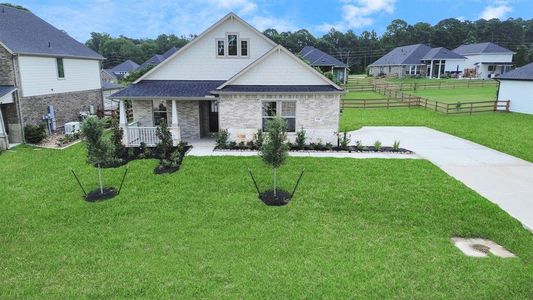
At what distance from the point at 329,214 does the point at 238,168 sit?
190 inches

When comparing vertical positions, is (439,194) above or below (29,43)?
below

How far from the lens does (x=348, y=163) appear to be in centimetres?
1405

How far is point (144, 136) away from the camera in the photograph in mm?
17094

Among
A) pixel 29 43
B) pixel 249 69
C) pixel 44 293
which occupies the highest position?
pixel 29 43

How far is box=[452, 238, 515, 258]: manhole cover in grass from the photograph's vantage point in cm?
768

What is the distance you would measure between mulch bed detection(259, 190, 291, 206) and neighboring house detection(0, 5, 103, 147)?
14482mm

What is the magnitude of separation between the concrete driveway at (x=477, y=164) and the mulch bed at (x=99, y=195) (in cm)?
1150

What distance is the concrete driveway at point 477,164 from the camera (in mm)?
10448

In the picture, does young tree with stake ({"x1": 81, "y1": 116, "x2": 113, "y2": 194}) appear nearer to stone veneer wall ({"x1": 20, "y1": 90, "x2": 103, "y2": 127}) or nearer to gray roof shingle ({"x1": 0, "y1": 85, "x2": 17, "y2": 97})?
gray roof shingle ({"x1": 0, "y1": 85, "x2": 17, "y2": 97})

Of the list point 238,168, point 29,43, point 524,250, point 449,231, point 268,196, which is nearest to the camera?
point 524,250

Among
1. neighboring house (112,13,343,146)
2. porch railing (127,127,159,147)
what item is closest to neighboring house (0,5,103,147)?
neighboring house (112,13,343,146)

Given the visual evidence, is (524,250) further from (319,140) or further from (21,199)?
(21,199)

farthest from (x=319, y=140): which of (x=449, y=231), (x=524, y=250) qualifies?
(x=524, y=250)

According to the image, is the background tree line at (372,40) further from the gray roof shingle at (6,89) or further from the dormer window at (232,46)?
the gray roof shingle at (6,89)
